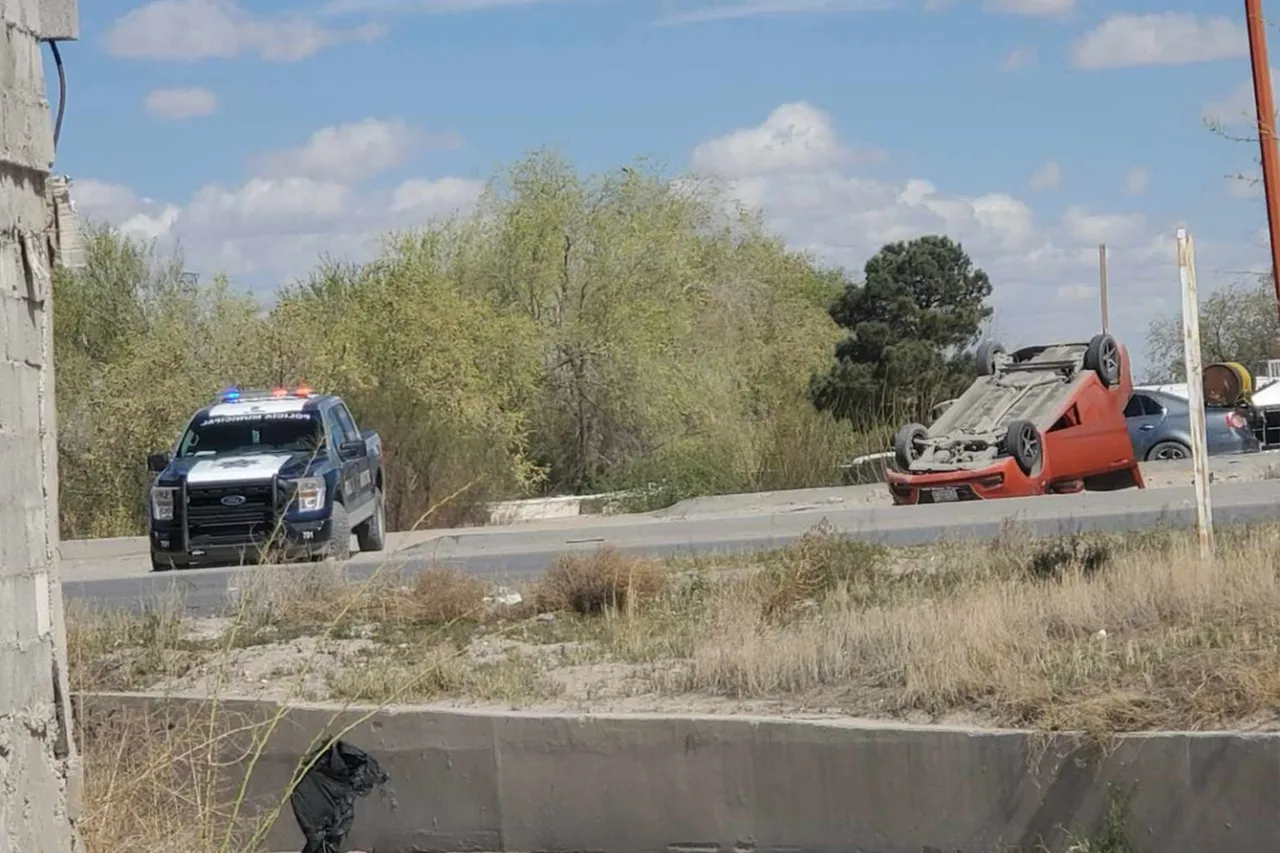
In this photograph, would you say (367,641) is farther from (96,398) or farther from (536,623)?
(96,398)

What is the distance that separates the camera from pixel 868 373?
144ft

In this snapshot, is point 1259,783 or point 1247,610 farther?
point 1247,610

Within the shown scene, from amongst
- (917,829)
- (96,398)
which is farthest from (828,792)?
(96,398)

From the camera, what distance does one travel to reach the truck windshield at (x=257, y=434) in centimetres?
2019

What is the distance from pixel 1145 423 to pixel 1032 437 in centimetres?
966

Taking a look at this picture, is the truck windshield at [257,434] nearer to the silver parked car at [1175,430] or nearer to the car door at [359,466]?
the car door at [359,466]

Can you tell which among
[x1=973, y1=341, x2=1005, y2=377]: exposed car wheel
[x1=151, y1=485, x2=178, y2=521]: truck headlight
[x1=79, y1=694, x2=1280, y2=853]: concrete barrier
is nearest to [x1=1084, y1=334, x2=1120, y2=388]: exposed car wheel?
[x1=973, y1=341, x2=1005, y2=377]: exposed car wheel

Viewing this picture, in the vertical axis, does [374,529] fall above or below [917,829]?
above

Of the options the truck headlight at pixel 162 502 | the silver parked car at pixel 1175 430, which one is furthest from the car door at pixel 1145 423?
the truck headlight at pixel 162 502

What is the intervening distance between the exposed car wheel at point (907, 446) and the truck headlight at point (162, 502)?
8.64 metres

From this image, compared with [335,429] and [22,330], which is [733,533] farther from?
[22,330]

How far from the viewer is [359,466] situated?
20.6 m

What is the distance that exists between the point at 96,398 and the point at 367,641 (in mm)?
20878

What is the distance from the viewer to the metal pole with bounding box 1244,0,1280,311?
1235 centimetres
